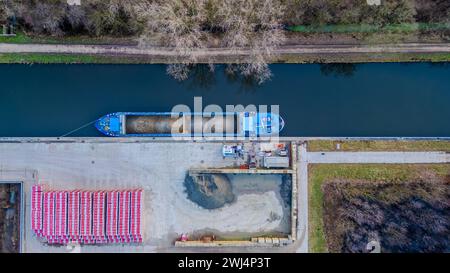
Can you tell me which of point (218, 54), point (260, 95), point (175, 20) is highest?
point (175, 20)

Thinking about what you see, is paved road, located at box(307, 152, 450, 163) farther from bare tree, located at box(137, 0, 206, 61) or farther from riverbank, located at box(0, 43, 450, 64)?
bare tree, located at box(137, 0, 206, 61)

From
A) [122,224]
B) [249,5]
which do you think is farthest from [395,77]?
[122,224]

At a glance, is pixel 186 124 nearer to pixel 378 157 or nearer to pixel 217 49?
pixel 217 49

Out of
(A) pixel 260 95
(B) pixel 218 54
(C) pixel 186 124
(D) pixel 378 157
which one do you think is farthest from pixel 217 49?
(D) pixel 378 157

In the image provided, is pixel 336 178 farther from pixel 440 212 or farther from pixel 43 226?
pixel 43 226

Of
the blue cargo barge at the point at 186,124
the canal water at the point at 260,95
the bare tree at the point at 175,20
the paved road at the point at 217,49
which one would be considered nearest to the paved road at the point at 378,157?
the canal water at the point at 260,95

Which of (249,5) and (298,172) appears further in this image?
(298,172)
